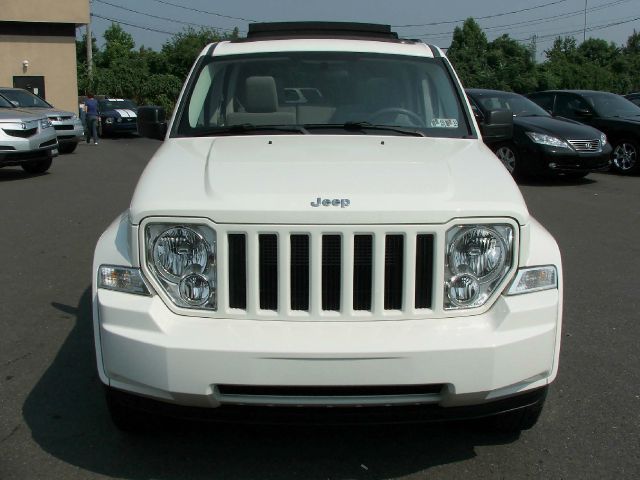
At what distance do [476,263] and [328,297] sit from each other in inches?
24.4

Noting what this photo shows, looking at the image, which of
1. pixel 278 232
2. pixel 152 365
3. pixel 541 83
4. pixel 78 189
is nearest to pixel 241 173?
pixel 278 232

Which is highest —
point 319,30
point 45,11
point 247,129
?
point 45,11

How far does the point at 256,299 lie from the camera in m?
3.04

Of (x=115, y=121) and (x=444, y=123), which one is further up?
(x=444, y=123)

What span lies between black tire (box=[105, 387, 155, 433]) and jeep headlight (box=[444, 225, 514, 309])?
4.79 feet

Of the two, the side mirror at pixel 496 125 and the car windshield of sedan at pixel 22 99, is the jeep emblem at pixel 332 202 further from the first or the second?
the car windshield of sedan at pixel 22 99

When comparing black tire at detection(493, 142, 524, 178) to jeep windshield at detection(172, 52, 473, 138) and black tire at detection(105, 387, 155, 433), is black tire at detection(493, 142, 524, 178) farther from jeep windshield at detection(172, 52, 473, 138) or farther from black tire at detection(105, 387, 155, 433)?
black tire at detection(105, 387, 155, 433)

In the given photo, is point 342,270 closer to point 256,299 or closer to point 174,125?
point 256,299

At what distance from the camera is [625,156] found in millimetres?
15125

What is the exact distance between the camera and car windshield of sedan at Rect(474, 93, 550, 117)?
1437 centimetres

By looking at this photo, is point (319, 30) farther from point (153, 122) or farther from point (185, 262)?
point (185, 262)

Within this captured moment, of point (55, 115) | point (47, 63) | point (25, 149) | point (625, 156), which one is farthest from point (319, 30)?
point (47, 63)

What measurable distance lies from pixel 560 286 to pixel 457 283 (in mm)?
449

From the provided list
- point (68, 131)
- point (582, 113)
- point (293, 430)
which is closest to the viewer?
point (293, 430)
